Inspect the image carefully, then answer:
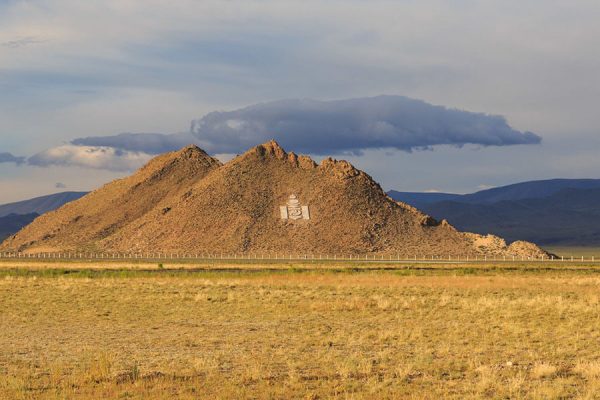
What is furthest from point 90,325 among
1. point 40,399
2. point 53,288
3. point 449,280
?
point 449,280

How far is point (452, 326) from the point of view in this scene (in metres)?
32.2

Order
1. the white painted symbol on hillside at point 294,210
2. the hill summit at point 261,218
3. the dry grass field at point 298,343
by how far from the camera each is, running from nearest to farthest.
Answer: the dry grass field at point 298,343 → the hill summit at point 261,218 → the white painted symbol on hillside at point 294,210

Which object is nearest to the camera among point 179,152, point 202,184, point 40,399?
point 40,399

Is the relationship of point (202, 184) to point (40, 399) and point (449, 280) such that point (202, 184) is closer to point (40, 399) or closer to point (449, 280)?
point (449, 280)

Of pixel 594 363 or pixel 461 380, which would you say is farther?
pixel 594 363

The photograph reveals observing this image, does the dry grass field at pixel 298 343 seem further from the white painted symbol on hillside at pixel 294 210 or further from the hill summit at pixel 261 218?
the white painted symbol on hillside at pixel 294 210

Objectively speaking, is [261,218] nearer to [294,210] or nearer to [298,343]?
[294,210]

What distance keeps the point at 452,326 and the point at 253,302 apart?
44.2 ft

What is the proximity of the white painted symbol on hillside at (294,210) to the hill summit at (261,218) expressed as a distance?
21 cm

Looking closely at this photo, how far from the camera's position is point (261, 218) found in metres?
149

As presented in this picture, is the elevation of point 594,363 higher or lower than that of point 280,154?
lower

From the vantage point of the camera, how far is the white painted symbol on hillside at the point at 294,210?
149875 millimetres

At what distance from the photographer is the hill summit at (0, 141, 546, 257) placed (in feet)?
462

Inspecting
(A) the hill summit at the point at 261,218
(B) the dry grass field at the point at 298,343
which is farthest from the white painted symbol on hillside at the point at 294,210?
(B) the dry grass field at the point at 298,343
